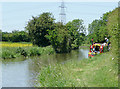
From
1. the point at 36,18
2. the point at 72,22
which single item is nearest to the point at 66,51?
the point at 36,18

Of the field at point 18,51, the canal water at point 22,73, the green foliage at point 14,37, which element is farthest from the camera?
the green foliage at point 14,37

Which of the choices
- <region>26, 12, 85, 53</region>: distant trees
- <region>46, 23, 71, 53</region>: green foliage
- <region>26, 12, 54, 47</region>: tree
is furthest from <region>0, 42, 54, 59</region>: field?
<region>26, 12, 54, 47</region>: tree

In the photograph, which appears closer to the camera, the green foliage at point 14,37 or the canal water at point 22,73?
the canal water at point 22,73

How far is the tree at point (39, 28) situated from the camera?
34.2m

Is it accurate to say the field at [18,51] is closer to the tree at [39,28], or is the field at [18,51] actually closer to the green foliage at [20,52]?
the green foliage at [20,52]

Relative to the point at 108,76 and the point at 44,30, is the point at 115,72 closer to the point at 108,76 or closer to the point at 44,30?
the point at 108,76

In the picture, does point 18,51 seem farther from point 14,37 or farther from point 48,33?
point 14,37

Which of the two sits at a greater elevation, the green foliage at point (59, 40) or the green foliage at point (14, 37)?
the green foliage at point (59, 40)

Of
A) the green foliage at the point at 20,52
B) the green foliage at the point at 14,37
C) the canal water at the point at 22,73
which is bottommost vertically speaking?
the green foliage at the point at 14,37

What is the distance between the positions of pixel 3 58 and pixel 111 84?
16.0m

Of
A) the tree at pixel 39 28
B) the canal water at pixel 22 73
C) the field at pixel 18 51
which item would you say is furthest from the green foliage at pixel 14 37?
the canal water at pixel 22 73

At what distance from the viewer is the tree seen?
34.2m

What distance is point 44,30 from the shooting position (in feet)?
114

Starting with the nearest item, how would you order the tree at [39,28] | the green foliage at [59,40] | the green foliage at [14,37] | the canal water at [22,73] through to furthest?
the canal water at [22,73] → the green foliage at [59,40] → the tree at [39,28] → the green foliage at [14,37]
